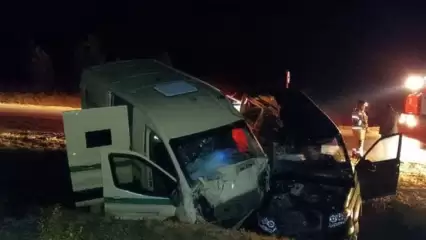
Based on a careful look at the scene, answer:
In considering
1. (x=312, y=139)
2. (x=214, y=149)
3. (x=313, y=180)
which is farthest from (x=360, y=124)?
(x=214, y=149)

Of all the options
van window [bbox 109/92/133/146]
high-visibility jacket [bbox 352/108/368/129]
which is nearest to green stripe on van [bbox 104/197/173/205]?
van window [bbox 109/92/133/146]

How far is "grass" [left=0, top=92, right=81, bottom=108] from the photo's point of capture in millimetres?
20969

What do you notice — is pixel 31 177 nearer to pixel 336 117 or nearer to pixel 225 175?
pixel 225 175

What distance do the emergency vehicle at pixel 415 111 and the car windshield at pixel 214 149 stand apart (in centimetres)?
476

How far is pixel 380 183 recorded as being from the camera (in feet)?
34.1

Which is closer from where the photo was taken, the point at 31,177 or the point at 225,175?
the point at 225,175

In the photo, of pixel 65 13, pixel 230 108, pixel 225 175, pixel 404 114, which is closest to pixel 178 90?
pixel 230 108

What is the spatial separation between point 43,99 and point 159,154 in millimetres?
13065

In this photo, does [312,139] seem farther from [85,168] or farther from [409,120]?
[409,120]

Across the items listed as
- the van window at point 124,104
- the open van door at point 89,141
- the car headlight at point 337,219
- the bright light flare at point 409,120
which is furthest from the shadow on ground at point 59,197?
the van window at point 124,104

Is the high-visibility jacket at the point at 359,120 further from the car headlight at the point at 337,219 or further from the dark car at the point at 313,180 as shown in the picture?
the car headlight at the point at 337,219

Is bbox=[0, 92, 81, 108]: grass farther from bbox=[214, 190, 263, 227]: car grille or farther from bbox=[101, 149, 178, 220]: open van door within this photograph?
bbox=[214, 190, 263, 227]: car grille

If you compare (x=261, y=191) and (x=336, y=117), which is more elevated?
(x=261, y=191)

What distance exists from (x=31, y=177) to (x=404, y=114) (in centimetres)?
A: 722
